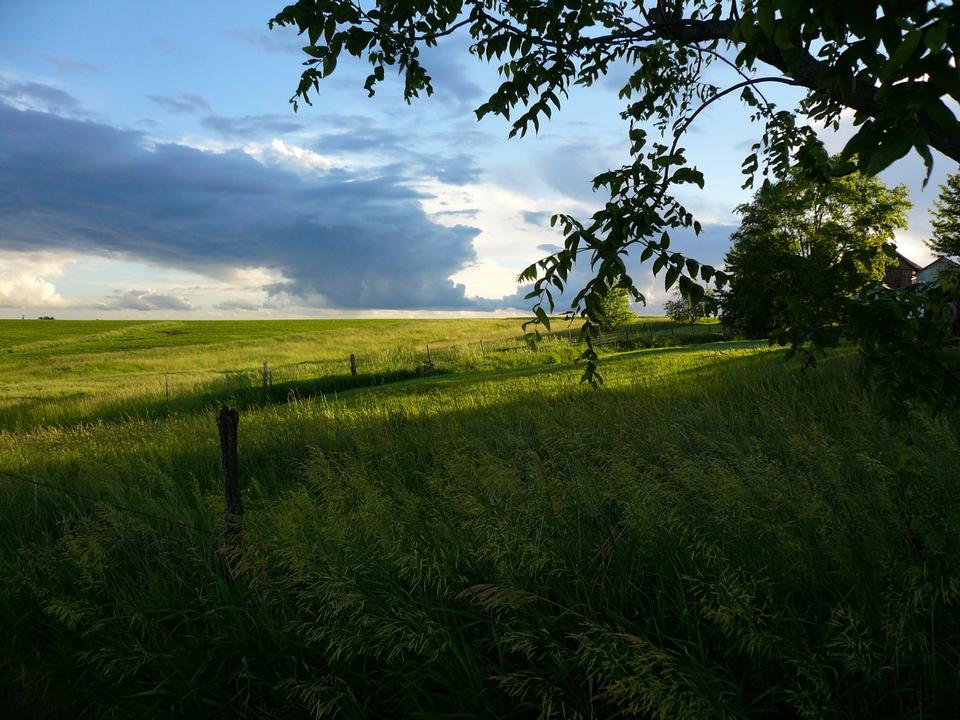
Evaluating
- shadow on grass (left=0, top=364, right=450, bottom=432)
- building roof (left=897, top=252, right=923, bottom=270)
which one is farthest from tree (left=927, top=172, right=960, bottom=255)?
shadow on grass (left=0, top=364, right=450, bottom=432)

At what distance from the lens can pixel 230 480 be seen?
192 inches

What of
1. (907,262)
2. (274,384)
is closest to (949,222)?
(907,262)

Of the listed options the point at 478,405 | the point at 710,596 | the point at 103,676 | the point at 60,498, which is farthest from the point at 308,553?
the point at 478,405

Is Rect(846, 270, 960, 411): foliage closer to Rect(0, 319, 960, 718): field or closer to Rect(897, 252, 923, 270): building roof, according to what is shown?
Rect(0, 319, 960, 718): field

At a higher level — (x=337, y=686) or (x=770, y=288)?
(x=770, y=288)

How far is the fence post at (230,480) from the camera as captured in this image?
15.4 feet

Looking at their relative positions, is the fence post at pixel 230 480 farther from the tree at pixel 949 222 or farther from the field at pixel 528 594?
the tree at pixel 949 222

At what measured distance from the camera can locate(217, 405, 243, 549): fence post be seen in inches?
185

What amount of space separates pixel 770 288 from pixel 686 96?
2549mm

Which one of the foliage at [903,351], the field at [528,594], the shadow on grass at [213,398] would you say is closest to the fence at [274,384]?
the shadow on grass at [213,398]

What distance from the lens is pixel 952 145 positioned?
3.23 metres

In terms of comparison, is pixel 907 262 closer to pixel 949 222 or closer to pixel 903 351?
pixel 949 222

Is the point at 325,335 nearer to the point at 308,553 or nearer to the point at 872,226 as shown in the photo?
the point at 872,226

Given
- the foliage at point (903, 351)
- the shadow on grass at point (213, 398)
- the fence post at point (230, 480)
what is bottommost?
the shadow on grass at point (213, 398)
